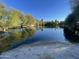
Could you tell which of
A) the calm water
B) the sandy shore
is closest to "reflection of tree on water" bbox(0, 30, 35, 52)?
the calm water

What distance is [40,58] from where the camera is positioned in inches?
361

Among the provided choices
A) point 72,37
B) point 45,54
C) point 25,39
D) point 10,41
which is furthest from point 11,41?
point 72,37

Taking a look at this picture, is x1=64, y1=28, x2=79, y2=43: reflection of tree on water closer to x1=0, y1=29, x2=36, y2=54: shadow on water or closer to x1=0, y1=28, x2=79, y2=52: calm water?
x1=0, y1=28, x2=79, y2=52: calm water

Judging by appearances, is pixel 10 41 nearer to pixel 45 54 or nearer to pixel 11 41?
pixel 11 41

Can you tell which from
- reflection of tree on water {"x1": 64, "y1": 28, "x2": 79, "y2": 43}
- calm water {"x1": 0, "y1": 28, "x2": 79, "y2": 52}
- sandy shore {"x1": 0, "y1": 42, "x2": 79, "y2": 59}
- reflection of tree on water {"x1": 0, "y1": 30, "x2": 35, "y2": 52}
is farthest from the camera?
reflection of tree on water {"x1": 64, "y1": 28, "x2": 79, "y2": 43}

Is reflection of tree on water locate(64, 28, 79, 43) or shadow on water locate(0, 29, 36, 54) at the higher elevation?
shadow on water locate(0, 29, 36, 54)

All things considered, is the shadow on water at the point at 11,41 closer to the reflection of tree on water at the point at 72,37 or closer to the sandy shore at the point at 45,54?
the sandy shore at the point at 45,54

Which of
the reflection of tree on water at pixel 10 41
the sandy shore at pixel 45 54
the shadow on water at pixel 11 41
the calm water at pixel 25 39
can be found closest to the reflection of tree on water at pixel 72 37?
the calm water at pixel 25 39

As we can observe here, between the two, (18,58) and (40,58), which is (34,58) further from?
(18,58)

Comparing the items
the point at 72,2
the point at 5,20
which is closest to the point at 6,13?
the point at 5,20

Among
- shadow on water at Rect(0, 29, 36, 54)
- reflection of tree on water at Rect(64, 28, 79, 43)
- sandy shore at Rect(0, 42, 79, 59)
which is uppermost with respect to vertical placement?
sandy shore at Rect(0, 42, 79, 59)

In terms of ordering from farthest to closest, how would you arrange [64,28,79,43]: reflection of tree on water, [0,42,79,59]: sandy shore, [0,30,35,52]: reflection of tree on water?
[64,28,79,43]: reflection of tree on water
[0,30,35,52]: reflection of tree on water
[0,42,79,59]: sandy shore

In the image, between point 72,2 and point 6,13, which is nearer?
point 72,2

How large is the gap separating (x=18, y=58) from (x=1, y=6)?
120ft
